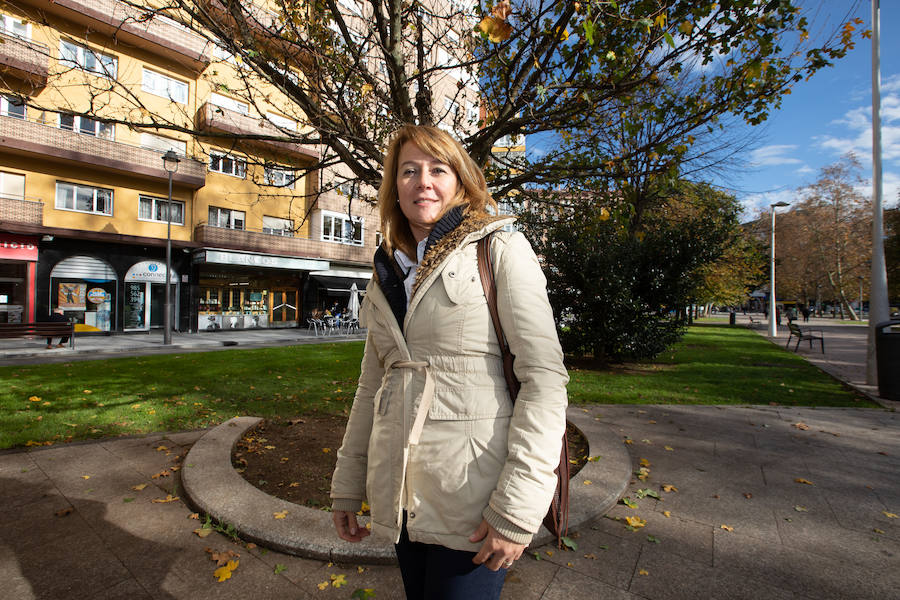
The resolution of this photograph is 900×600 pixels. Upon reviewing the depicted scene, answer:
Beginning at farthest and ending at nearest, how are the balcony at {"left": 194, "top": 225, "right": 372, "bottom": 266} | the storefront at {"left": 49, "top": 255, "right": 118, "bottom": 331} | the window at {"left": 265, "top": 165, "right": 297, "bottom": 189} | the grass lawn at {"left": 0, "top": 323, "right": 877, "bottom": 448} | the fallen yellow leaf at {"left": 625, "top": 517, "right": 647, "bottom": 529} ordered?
1. the balcony at {"left": 194, "top": 225, "right": 372, "bottom": 266}
2. the storefront at {"left": 49, "top": 255, "right": 118, "bottom": 331}
3. the grass lawn at {"left": 0, "top": 323, "right": 877, "bottom": 448}
4. the window at {"left": 265, "top": 165, "right": 297, "bottom": 189}
5. the fallen yellow leaf at {"left": 625, "top": 517, "right": 647, "bottom": 529}

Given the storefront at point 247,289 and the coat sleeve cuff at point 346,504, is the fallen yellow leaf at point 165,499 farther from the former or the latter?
the storefront at point 247,289

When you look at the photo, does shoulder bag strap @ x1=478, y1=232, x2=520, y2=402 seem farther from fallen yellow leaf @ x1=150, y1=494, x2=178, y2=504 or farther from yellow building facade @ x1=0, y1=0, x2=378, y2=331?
yellow building facade @ x1=0, y1=0, x2=378, y2=331

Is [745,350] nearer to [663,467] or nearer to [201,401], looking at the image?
[663,467]

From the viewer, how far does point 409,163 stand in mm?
1620

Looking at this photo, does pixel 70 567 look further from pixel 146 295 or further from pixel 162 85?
pixel 162 85

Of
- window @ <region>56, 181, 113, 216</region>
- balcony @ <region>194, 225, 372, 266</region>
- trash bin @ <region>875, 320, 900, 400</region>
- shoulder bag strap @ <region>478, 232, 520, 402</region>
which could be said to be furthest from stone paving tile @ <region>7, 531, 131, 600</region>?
window @ <region>56, 181, 113, 216</region>

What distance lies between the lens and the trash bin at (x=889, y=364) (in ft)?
25.2

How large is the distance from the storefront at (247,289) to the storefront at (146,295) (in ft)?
4.38

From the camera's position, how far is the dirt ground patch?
144 inches

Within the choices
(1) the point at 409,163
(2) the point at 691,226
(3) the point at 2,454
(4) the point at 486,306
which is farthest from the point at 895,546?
(2) the point at 691,226

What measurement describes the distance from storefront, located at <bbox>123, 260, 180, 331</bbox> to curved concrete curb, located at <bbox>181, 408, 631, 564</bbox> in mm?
18617

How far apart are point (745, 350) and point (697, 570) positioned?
15.9m

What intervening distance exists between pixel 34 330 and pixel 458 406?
16.7 meters

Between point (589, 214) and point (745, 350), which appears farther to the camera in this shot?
point (745, 350)
